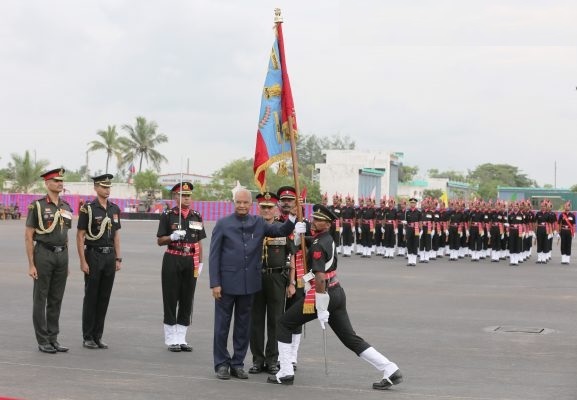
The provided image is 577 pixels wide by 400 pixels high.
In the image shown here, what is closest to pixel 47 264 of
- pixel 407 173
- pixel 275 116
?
pixel 275 116

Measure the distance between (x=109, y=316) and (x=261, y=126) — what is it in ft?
16.4

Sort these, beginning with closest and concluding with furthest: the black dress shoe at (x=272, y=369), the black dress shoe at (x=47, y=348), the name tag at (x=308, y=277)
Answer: the name tag at (x=308, y=277) → the black dress shoe at (x=272, y=369) → the black dress shoe at (x=47, y=348)

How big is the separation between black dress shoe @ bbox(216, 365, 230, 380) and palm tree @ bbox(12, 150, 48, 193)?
75.4 metres

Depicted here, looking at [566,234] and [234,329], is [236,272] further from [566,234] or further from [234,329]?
[566,234]

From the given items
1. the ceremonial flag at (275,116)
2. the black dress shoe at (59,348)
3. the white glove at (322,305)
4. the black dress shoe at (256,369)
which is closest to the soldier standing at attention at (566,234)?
the ceremonial flag at (275,116)

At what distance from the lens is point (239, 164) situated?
10212 cm

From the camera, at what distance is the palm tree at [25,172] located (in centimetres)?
8106

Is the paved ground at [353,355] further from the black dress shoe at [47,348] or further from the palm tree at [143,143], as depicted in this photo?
the palm tree at [143,143]

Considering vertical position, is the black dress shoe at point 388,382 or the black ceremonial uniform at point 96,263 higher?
the black ceremonial uniform at point 96,263

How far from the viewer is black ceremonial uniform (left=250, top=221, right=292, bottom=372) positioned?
29.9 feet

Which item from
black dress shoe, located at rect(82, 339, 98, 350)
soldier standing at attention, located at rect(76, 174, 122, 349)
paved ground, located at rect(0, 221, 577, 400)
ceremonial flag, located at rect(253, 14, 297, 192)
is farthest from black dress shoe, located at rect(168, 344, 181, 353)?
ceremonial flag, located at rect(253, 14, 297, 192)

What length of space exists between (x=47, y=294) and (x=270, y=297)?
8.77 feet

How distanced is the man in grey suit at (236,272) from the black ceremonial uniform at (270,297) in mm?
218

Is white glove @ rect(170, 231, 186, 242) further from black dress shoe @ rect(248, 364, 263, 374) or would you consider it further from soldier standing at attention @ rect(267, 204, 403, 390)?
soldier standing at attention @ rect(267, 204, 403, 390)
